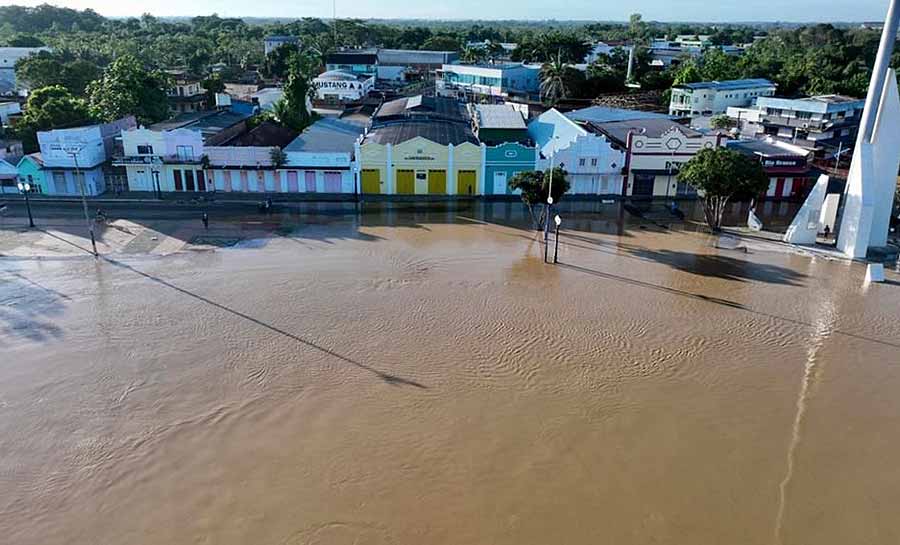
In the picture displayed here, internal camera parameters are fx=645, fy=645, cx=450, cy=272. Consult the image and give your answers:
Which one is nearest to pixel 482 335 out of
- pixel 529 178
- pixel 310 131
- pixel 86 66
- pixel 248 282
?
pixel 248 282

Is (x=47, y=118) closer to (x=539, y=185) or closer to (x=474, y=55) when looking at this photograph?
(x=539, y=185)

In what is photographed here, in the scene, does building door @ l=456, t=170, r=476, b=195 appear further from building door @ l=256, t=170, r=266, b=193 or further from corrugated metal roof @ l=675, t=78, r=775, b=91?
corrugated metal roof @ l=675, t=78, r=775, b=91

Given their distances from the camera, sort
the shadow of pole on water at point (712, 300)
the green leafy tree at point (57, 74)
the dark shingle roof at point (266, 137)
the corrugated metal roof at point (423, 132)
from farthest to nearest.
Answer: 1. the green leafy tree at point (57, 74)
2. the corrugated metal roof at point (423, 132)
3. the dark shingle roof at point (266, 137)
4. the shadow of pole on water at point (712, 300)

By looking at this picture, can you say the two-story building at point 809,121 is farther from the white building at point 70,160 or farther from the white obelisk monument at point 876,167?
the white building at point 70,160

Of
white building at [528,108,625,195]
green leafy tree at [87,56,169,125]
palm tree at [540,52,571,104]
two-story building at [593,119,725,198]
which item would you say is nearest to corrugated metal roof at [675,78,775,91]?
palm tree at [540,52,571,104]

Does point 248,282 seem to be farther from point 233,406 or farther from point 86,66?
point 86,66

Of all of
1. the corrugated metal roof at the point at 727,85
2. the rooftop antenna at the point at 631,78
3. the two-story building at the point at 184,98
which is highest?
the rooftop antenna at the point at 631,78

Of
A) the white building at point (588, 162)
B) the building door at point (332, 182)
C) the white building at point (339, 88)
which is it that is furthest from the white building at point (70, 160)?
the white building at point (339, 88)
